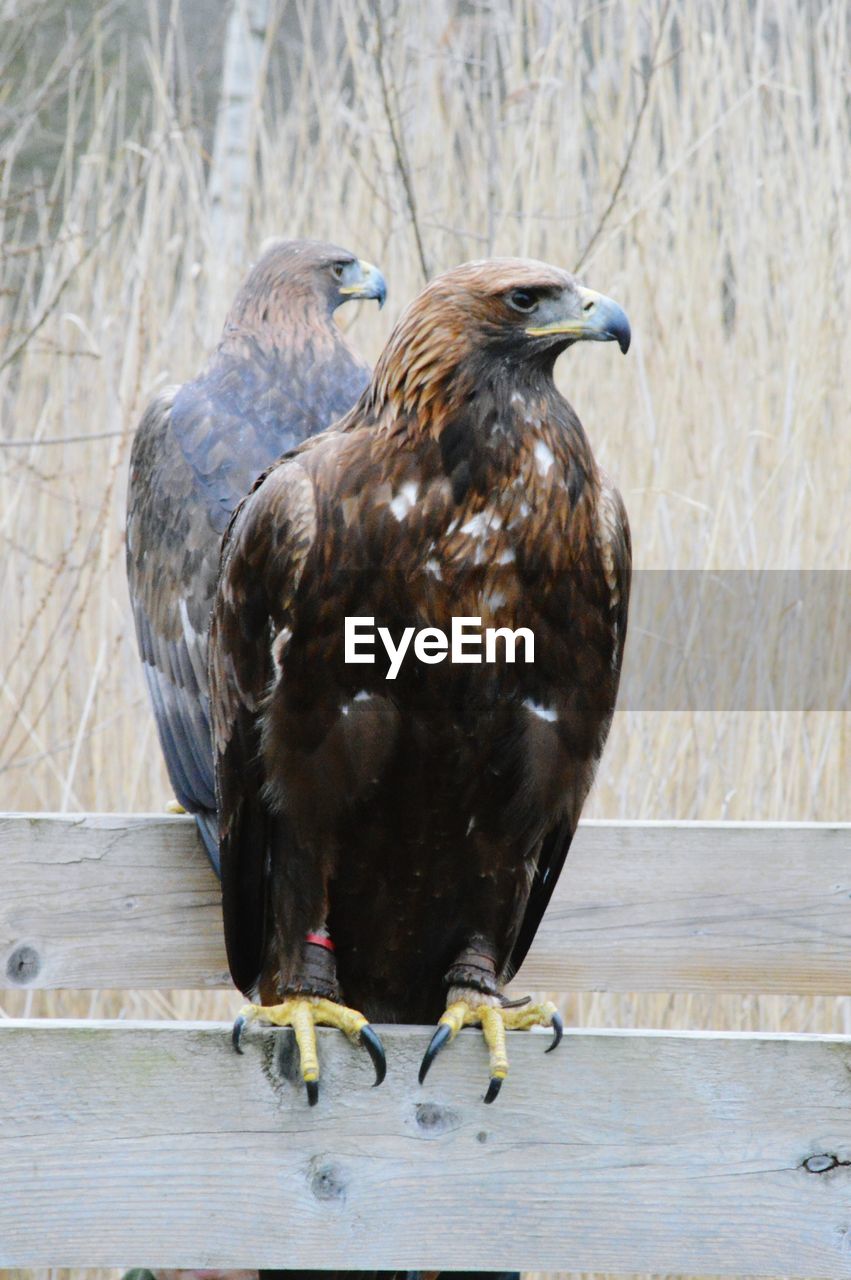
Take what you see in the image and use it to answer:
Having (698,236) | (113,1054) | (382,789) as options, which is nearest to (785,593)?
(698,236)

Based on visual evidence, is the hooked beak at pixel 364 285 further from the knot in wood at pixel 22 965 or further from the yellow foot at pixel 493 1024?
the yellow foot at pixel 493 1024

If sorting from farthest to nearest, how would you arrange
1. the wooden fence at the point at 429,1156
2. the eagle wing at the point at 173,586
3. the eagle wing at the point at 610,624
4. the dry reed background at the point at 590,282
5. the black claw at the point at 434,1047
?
the dry reed background at the point at 590,282 → the eagle wing at the point at 173,586 → the eagle wing at the point at 610,624 → the black claw at the point at 434,1047 → the wooden fence at the point at 429,1156

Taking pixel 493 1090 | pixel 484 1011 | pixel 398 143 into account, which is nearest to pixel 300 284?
pixel 398 143

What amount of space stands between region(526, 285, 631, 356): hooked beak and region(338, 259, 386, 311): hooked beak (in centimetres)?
130

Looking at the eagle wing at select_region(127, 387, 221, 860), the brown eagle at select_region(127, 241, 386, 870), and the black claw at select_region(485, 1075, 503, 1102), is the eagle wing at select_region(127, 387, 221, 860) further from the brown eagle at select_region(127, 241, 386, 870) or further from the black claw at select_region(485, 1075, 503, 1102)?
the black claw at select_region(485, 1075, 503, 1102)

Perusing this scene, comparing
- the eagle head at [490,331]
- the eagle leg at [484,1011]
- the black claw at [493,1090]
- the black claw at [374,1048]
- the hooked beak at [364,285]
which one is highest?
the eagle head at [490,331]

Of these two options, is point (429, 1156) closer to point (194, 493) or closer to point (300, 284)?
point (194, 493)

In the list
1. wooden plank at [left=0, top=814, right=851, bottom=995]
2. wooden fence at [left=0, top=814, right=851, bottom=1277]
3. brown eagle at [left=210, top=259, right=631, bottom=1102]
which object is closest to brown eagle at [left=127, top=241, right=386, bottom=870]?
wooden plank at [left=0, top=814, right=851, bottom=995]

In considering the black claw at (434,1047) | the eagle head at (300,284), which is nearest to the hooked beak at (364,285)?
the eagle head at (300,284)

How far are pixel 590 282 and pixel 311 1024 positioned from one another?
228cm

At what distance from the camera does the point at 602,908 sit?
2.52 m

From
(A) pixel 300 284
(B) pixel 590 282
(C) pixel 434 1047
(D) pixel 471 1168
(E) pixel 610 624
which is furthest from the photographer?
(B) pixel 590 282

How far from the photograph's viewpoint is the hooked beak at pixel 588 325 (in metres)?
1.89

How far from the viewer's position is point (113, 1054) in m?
1.58
